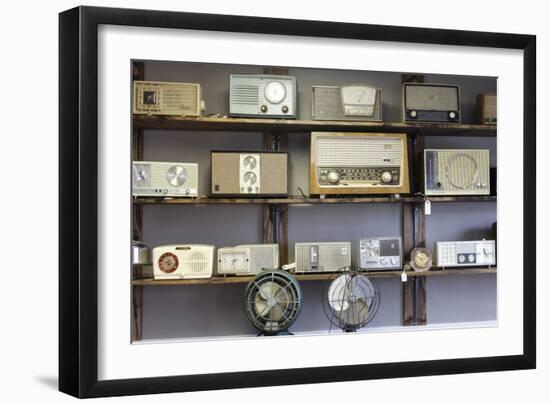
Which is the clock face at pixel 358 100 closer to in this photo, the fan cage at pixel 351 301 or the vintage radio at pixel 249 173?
the vintage radio at pixel 249 173

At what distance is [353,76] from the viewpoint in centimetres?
227

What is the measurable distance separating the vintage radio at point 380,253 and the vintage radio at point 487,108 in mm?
832

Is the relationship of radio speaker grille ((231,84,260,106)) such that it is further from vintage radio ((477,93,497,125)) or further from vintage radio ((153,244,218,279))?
vintage radio ((477,93,497,125))

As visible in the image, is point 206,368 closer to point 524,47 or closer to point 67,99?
point 67,99

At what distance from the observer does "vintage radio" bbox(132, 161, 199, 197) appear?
2352 mm

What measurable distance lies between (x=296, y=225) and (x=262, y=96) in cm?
79

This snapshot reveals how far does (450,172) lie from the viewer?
265cm

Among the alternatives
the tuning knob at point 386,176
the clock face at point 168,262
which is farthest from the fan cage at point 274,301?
the tuning knob at point 386,176

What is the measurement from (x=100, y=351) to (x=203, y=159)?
1.23 meters

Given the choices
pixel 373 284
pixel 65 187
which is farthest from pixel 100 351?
pixel 373 284

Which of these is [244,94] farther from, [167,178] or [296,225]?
[296,225]

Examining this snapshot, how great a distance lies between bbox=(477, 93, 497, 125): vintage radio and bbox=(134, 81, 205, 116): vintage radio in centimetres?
145

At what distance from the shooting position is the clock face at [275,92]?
7.98 ft

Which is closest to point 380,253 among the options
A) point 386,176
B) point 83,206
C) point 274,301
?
point 386,176
